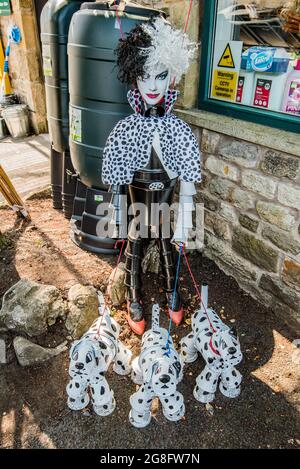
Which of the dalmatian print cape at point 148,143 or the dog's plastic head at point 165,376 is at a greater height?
the dalmatian print cape at point 148,143

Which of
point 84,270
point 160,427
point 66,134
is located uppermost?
point 66,134

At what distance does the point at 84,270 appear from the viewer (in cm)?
296

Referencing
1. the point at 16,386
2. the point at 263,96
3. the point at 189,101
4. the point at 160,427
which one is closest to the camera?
the point at 160,427

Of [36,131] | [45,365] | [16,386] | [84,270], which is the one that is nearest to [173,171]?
[84,270]

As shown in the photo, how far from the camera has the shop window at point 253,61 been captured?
2.28 meters

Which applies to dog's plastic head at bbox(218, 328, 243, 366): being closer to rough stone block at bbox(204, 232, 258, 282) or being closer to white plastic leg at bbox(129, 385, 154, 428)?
white plastic leg at bbox(129, 385, 154, 428)

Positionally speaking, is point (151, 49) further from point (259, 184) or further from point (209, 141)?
point (259, 184)

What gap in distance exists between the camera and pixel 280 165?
2309mm

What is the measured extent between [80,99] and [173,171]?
97 cm

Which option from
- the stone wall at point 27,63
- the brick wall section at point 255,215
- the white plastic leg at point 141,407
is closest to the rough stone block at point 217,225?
the brick wall section at point 255,215

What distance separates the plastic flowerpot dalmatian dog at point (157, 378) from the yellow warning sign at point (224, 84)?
5.62 ft

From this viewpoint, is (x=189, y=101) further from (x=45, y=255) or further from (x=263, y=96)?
(x=45, y=255)

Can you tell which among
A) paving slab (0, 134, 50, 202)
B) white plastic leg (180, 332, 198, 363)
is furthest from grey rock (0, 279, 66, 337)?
paving slab (0, 134, 50, 202)

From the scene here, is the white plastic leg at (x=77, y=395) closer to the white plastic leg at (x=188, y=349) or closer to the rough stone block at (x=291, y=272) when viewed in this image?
the white plastic leg at (x=188, y=349)
